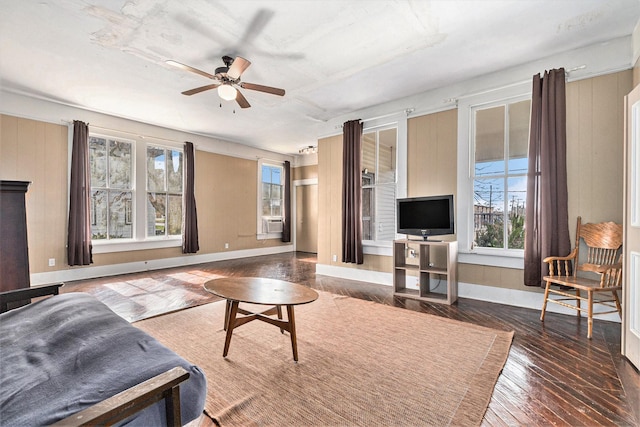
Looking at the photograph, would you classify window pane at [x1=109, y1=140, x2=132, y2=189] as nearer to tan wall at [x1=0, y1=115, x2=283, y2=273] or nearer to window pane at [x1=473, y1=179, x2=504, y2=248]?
tan wall at [x1=0, y1=115, x2=283, y2=273]

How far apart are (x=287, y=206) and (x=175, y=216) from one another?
10.6 feet

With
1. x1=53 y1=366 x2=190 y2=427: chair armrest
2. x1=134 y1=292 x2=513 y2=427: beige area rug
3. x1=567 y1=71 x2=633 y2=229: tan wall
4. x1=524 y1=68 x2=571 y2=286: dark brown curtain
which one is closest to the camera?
x1=53 y1=366 x2=190 y2=427: chair armrest

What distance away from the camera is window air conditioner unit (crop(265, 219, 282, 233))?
27.0 ft

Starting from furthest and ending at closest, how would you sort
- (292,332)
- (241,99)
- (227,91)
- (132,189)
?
(132,189) → (241,99) → (227,91) → (292,332)

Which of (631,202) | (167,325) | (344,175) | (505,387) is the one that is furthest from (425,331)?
(344,175)

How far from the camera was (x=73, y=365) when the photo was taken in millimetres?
1084

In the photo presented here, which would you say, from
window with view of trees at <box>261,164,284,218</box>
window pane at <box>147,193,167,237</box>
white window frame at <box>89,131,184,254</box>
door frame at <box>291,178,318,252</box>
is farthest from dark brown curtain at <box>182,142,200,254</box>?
door frame at <box>291,178,318,252</box>

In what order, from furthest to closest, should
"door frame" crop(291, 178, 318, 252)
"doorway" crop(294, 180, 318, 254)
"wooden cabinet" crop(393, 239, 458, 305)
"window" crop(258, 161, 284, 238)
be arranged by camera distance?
"door frame" crop(291, 178, 318, 252) < "doorway" crop(294, 180, 318, 254) < "window" crop(258, 161, 284, 238) < "wooden cabinet" crop(393, 239, 458, 305)

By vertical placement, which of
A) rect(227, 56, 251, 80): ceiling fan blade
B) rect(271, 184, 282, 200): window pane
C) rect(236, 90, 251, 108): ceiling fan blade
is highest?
rect(227, 56, 251, 80): ceiling fan blade

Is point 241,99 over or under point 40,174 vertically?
over

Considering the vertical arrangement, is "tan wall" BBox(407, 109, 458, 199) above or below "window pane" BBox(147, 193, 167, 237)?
above

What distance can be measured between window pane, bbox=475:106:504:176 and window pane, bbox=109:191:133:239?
245 inches

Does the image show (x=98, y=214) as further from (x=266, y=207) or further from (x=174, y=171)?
(x=266, y=207)

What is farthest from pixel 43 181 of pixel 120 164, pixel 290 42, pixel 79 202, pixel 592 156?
pixel 592 156
